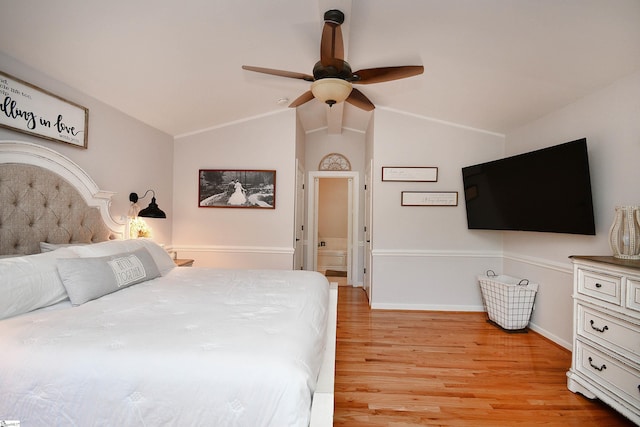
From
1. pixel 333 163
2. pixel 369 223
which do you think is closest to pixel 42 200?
pixel 369 223

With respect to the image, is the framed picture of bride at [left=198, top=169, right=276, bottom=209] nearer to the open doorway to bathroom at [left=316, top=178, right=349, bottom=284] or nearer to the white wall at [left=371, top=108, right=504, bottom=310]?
the white wall at [left=371, top=108, right=504, bottom=310]

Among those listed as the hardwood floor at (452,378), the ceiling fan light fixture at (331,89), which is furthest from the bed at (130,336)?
the ceiling fan light fixture at (331,89)

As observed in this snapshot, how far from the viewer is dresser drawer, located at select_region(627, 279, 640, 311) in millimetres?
1778

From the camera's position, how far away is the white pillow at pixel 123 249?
84.3 inches

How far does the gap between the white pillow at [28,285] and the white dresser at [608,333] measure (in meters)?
3.22

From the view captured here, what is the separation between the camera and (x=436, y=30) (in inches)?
88.4

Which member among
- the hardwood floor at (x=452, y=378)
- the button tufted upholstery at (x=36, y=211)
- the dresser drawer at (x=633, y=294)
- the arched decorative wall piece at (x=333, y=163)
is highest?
the arched decorative wall piece at (x=333, y=163)

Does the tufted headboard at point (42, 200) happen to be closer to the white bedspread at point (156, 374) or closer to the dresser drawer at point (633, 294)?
the white bedspread at point (156, 374)

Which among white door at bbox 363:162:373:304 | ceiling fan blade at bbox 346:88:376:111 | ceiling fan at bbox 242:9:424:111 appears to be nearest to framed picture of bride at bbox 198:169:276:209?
white door at bbox 363:162:373:304

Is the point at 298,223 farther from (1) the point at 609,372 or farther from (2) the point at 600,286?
(1) the point at 609,372

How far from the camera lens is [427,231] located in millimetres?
4055

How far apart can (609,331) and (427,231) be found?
2.20 meters

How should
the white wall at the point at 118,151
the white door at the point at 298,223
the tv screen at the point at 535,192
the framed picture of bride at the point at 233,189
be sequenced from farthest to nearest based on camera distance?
1. the white door at the point at 298,223
2. the framed picture of bride at the point at 233,189
3. the tv screen at the point at 535,192
4. the white wall at the point at 118,151

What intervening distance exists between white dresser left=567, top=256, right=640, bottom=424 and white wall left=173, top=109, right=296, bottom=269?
2.98m
